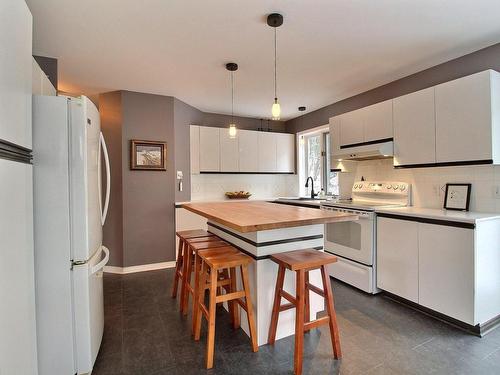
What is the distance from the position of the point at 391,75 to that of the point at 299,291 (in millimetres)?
2845

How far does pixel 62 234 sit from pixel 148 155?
91.8 inches

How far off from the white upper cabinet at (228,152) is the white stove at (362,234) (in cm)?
182

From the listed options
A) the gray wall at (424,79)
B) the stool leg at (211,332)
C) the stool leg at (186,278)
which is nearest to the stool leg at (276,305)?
the stool leg at (211,332)

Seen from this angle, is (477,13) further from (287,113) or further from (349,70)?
(287,113)

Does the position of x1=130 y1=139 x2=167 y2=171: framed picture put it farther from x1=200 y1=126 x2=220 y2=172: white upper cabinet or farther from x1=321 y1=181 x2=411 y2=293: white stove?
x1=321 y1=181 x2=411 y2=293: white stove

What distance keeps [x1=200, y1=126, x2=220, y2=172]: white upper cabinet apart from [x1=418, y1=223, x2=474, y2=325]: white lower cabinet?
3.10 meters

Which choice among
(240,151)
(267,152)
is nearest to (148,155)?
(240,151)

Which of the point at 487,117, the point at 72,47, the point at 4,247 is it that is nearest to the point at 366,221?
the point at 487,117

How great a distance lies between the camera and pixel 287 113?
4973 millimetres

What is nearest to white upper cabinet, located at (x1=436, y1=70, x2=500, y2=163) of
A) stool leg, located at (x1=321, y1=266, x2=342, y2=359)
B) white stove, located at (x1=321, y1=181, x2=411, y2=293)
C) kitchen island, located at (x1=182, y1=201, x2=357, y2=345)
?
white stove, located at (x1=321, y1=181, x2=411, y2=293)

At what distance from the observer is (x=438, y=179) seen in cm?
286

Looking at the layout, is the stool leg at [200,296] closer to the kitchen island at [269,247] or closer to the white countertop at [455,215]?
the kitchen island at [269,247]

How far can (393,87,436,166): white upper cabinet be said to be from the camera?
2.65 m

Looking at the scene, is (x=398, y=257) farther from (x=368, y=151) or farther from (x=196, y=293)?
(x=196, y=293)
